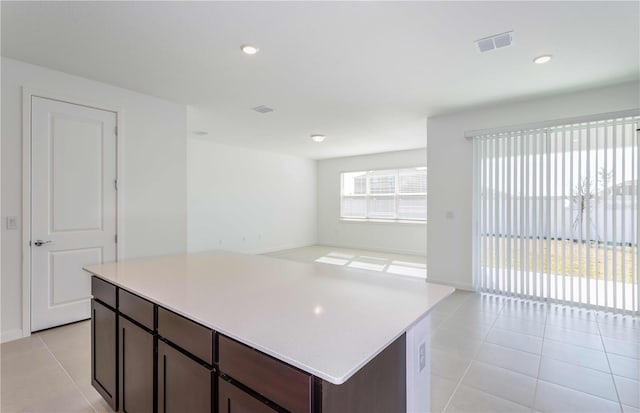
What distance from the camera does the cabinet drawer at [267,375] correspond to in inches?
35.6

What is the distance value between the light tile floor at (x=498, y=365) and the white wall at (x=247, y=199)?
3.49m

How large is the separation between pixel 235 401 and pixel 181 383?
0.40 meters

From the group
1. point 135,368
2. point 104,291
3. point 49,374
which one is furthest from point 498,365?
point 49,374

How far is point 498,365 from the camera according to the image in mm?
2436

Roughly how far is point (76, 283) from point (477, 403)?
3.91 m

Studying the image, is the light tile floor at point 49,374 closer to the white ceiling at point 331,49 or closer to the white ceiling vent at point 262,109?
the white ceiling at point 331,49

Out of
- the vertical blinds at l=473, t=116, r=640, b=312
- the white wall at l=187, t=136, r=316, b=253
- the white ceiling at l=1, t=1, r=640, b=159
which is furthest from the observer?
the white wall at l=187, t=136, r=316, b=253

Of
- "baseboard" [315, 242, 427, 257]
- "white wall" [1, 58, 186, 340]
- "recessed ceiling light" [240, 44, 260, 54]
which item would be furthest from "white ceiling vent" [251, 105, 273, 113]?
"baseboard" [315, 242, 427, 257]

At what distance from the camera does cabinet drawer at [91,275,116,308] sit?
5.91 feet

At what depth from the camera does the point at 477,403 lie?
78.4 inches

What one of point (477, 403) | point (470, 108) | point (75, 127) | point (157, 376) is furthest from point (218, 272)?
point (470, 108)

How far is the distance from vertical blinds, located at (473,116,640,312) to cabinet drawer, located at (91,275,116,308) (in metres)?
4.38

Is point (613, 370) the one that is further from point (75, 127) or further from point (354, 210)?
point (354, 210)

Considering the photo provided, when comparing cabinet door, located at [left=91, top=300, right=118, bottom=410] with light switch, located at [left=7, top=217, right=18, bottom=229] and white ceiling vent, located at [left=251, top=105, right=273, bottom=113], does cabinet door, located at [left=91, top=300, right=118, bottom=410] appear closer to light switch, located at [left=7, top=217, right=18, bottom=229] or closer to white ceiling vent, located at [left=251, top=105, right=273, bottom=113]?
light switch, located at [left=7, top=217, right=18, bottom=229]
